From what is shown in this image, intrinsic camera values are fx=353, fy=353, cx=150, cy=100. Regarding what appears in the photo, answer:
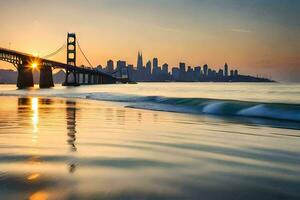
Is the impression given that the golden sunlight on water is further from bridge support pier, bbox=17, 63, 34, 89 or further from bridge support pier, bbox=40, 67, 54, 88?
bridge support pier, bbox=40, 67, 54, 88

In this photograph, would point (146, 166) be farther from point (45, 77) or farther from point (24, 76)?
point (45, 77)

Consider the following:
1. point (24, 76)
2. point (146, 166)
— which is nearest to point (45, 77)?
point (24, 76)

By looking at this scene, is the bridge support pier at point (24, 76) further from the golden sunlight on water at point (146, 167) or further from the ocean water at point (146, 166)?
the golden sunlight on water at point (146, 167)

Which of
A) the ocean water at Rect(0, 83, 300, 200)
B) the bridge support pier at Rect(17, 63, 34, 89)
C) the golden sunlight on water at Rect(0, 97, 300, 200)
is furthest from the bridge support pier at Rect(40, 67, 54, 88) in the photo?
the golden sunlight on water at Rect(0, 97, 300, 200)

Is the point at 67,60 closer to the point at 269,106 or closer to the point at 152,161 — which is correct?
the point at 269,106

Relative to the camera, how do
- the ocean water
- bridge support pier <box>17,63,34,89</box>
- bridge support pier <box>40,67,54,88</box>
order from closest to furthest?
the ocean water → bridge support pier <box>17,63,34,89</box> → bridge support pier <box>40,67,54,88</box>

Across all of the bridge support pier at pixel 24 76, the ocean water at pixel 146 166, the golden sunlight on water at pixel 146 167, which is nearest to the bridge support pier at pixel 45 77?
the bridge support pier at pixel 24 76

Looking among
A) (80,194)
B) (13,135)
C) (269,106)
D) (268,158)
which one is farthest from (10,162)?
(269,106)

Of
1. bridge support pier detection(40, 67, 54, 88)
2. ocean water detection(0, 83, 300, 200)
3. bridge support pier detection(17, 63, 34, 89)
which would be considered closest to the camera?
ocean water detection(0, 83, 300, 200)

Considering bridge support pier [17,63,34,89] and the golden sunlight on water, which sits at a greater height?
bridge support pier [17,63,34,89]
